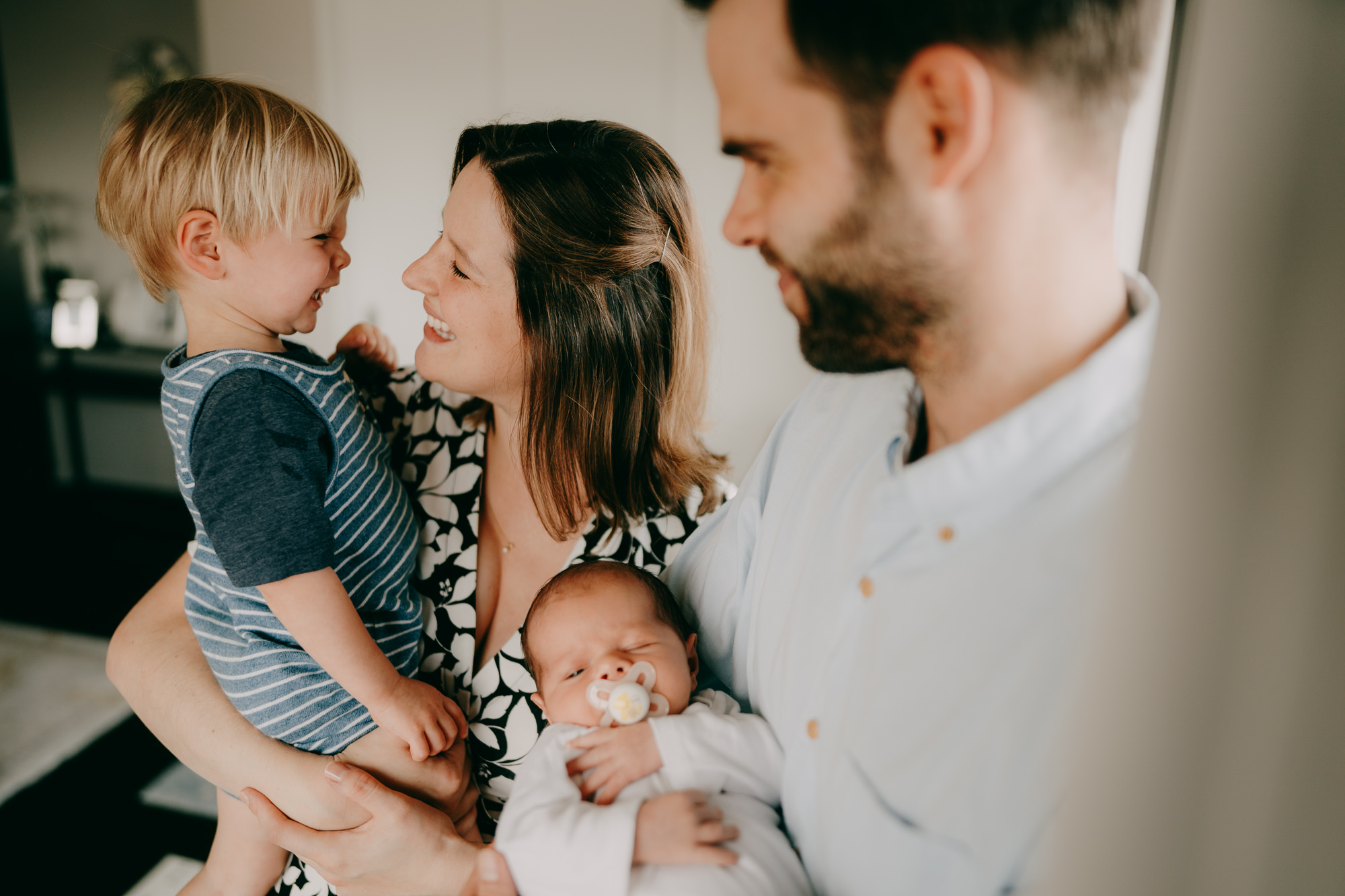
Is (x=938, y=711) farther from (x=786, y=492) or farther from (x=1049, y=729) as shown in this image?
(x=786, y=492)

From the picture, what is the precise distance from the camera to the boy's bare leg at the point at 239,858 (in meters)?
1.04

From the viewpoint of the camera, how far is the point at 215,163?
2.96ft

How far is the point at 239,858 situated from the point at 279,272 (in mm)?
836

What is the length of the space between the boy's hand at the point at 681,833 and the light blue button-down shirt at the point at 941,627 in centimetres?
10

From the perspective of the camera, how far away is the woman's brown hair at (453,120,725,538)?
1048 mm

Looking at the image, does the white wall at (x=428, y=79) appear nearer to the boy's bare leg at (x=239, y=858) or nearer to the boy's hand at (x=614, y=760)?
the boy's hand at (x=614, y=760)

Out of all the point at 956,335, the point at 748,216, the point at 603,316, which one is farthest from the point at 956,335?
the point at 603,316

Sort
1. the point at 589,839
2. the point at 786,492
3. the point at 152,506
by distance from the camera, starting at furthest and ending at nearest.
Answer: the point at 152,506 < the point at 786,492 < the point at 589,839

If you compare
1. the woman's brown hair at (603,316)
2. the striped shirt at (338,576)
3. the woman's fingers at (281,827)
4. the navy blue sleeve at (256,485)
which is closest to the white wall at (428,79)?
the woman's brown hair at (603,316)

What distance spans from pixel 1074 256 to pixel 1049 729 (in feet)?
1.19

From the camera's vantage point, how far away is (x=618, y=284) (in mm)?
1112

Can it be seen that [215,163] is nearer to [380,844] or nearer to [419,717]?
[419,717]

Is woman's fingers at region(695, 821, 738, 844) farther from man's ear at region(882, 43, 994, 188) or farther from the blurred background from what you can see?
man's ear at region(882, 43, 994, 188)

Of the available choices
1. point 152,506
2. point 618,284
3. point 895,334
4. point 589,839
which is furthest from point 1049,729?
point 152,506
